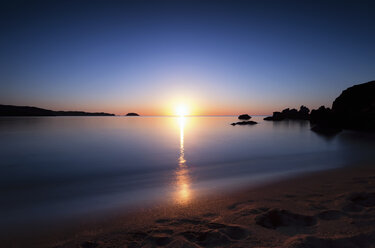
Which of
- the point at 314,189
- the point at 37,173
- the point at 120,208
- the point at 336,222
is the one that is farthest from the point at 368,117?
the point at 37,173

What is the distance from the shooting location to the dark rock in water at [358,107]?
4147 centimetres

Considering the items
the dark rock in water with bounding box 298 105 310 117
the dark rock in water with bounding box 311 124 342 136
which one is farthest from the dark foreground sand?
the dark rock in water with bounding box 298 105 310 117

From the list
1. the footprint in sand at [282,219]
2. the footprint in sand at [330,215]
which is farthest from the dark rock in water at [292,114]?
the footprint in sand at [282,219]

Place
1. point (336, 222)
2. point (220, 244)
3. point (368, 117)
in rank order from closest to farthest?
point (220, 244) → point (336, 222) → point (368, 117)

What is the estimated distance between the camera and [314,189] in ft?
23.2

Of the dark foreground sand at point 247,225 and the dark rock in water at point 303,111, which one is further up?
the dark rock in water at point 303,111

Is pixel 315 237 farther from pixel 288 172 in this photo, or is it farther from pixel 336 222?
pixel 288 172

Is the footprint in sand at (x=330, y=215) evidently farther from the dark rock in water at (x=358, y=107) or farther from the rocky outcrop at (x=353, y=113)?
the dark rock in water at (x=358, y=107)

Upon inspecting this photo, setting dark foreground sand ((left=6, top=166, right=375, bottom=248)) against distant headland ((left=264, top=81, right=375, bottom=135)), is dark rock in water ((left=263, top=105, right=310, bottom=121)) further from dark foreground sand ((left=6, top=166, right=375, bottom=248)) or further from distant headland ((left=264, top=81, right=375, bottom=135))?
dark foreground sand ((left=6, top=166, right=375, bottom=248))

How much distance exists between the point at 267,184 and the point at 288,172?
3078mm

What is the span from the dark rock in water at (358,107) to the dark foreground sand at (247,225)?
1912 inches

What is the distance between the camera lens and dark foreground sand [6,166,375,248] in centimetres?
375

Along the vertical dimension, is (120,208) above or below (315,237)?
below

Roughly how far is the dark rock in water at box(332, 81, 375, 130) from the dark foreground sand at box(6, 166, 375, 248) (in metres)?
48.6
